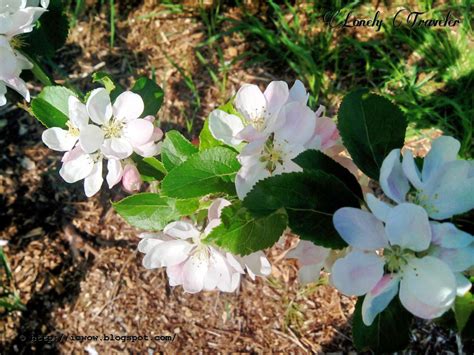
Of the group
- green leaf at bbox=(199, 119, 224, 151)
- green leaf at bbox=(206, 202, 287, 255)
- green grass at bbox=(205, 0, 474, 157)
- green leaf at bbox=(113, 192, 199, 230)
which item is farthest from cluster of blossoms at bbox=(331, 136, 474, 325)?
green grass at bbox=(205, 0, 474, 157)

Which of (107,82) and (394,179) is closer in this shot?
(394,179)

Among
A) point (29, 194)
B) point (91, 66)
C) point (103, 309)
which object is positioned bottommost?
point (103, 309)

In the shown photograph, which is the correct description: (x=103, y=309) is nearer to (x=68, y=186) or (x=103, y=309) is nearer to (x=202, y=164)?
(x=68, y=186)

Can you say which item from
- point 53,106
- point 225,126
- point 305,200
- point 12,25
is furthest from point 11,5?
point 305,200

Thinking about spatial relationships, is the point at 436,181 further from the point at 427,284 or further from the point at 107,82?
the point at 107,82

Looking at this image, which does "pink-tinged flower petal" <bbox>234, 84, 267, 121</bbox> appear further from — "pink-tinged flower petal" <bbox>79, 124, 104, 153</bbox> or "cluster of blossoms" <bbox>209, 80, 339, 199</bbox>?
"pink-tinged flower petal" <bbox>79, 124, 104, 153</bbox>

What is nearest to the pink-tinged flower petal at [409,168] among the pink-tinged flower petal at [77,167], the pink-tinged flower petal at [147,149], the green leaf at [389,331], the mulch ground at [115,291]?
the green leaf at [389,331]

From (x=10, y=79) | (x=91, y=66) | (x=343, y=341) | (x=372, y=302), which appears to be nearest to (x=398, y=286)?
(x=372, y=302)
